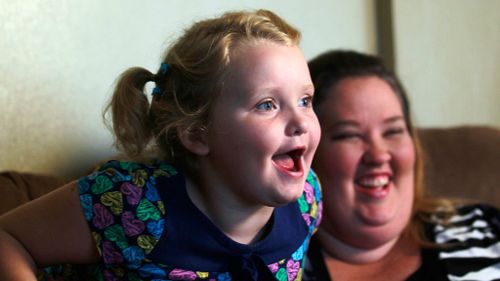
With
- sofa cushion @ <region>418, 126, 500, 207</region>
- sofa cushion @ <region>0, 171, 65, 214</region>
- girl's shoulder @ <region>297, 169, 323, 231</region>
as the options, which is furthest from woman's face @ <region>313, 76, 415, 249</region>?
sofa cushion @ <region>0, 171, 65, 214</region>

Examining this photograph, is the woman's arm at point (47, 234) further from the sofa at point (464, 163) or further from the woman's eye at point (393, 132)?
the sofa at point (464, 163)

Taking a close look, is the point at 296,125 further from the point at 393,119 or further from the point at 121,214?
the point at 393,119

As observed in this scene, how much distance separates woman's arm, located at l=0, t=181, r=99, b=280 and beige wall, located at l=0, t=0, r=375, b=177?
1.07ft

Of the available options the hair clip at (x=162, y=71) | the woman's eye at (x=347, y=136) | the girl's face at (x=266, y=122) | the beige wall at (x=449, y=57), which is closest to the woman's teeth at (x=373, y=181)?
the woman's eye at (x=347, y=136)

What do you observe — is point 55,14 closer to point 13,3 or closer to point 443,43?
point 13,3

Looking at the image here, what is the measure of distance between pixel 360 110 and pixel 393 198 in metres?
0.22

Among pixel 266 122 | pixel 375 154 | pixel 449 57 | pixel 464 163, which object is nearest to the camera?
pixel 266 122

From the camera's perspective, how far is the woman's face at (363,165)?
62.1 inches

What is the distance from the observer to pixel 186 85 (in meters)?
1.11

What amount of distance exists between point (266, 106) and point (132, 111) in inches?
9.5

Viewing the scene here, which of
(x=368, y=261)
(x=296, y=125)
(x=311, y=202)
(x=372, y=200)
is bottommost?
(x=368, y=261)

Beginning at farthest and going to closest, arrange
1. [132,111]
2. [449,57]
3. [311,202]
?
1. [449,57]
2. [311,202]
3. [132,111]

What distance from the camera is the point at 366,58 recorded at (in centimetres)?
173

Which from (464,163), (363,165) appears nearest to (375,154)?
(363,165)
